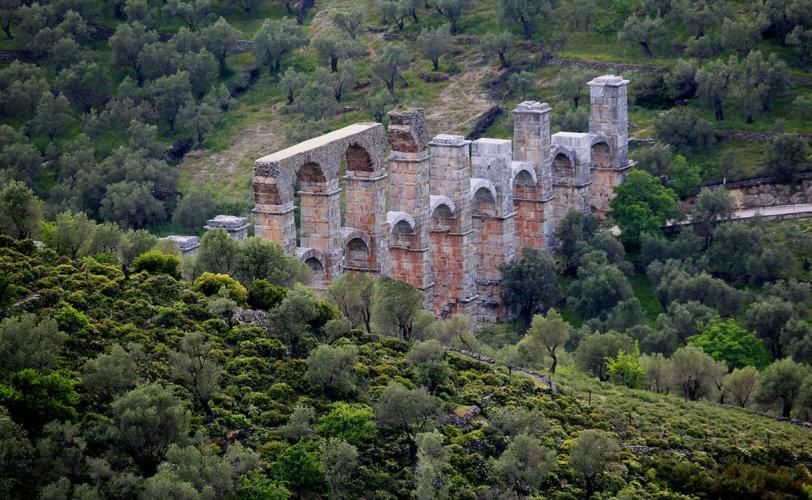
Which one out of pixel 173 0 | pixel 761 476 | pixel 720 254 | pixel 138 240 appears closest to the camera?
pixel 761 476

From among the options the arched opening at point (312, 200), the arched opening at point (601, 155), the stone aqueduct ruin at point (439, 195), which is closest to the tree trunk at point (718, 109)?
the stone aqueduct ruin at point (439, 195)

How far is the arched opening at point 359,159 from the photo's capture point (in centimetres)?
8388

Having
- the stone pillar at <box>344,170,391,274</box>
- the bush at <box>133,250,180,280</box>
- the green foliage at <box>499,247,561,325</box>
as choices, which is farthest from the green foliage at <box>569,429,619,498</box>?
the green foliage at <box>499,247,561,325</box>

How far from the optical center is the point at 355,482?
5672 cm

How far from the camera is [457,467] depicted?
193 feet

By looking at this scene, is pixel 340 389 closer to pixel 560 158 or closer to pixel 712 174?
pixel 560 158

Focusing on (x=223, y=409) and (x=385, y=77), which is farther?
(x=385, y=77)

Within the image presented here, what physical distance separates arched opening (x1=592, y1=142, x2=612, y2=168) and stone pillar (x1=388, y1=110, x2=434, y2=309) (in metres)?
17.8

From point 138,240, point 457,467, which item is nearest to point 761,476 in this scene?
point 457,467

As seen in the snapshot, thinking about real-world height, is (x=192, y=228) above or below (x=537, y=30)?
below

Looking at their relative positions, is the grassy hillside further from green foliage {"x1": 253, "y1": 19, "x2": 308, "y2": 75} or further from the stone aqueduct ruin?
green foliage {"x1": 253, "y1": 19, "x2": 308, "y2": 75}

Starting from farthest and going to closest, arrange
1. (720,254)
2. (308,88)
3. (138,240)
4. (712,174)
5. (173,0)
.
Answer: (173,0) < (308,88) < (712,174) < (720,254) < (138,240)

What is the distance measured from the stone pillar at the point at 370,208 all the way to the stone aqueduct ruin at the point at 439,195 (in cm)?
5

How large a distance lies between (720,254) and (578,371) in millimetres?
22016
